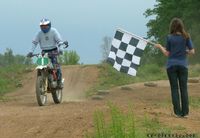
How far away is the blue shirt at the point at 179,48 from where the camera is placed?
353 inches

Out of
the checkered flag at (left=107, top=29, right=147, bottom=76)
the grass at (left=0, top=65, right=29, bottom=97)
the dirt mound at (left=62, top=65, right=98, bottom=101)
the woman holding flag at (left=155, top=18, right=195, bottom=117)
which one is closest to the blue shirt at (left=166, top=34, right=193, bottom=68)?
the woman holding flag at (left=155, top=18, right=195, bottom=117)

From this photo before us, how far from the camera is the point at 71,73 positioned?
19812 millimetres

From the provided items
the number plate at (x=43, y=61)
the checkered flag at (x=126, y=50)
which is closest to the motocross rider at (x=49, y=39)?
the number plate at (x=43, y=61)

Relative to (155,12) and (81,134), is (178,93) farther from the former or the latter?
(155,12)

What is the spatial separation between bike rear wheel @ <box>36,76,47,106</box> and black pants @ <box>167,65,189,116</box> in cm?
329

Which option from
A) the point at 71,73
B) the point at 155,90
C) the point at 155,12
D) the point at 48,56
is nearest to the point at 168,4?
the point at 155,12

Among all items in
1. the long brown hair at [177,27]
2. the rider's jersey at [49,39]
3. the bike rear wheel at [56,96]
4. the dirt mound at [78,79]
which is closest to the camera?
the long brown hair at [177,27]

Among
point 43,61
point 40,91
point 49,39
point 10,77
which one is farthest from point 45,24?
point 10,77

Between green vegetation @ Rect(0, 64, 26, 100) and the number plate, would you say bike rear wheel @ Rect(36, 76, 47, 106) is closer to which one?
the number plate

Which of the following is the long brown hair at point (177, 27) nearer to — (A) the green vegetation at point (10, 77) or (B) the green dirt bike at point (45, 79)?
(B) the green dirt bike at point (45, 79)

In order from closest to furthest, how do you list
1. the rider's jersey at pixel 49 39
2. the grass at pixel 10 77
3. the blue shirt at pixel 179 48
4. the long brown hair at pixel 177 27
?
the long brown hair at pixel 177 27
the blue shirt at pixel 179 48
the rider's jersey at pixel 49 39
the grass at pixel 10 77

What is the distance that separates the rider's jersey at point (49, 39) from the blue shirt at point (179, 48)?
3379 millimetres

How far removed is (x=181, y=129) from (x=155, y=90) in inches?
278

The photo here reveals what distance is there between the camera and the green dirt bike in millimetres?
11570
